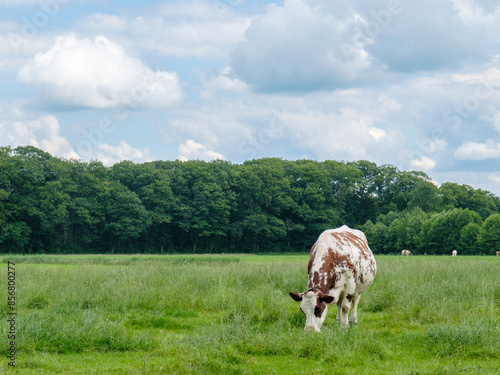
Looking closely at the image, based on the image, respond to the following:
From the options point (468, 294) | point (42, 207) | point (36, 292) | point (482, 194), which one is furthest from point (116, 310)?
point (482, 194)

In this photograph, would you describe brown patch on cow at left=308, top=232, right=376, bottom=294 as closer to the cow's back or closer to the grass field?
the cow's back

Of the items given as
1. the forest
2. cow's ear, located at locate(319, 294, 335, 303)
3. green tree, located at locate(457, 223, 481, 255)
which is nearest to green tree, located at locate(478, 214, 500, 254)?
the forest

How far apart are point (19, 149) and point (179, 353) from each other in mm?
68299

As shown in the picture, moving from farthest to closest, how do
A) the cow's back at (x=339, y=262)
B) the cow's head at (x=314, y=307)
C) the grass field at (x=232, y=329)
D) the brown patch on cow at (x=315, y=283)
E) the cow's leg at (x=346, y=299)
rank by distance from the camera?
the cow's leg at (x=346, y=299) → the cow's back at (x=339, y=262) → the brown patch on cow at (x=315, y=283) → the cow's head at (x=314, y=307) → the grass field at (x=232, y=329)

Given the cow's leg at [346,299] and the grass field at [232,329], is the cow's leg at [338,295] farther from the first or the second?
the grass field at [232,329]

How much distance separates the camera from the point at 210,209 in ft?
256

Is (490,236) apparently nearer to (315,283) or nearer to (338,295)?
(338,295)

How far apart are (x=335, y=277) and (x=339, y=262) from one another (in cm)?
36

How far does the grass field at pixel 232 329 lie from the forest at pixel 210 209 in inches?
2103

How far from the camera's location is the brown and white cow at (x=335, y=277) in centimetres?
959

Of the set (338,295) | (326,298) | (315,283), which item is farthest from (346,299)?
(326,298)

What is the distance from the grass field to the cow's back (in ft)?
3.29

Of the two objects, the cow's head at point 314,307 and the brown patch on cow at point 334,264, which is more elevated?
the brown patch on cow at point 334,264

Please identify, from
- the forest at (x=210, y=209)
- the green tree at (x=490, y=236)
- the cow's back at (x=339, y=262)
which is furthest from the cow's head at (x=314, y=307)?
the green tree at (x=490, y=236)
